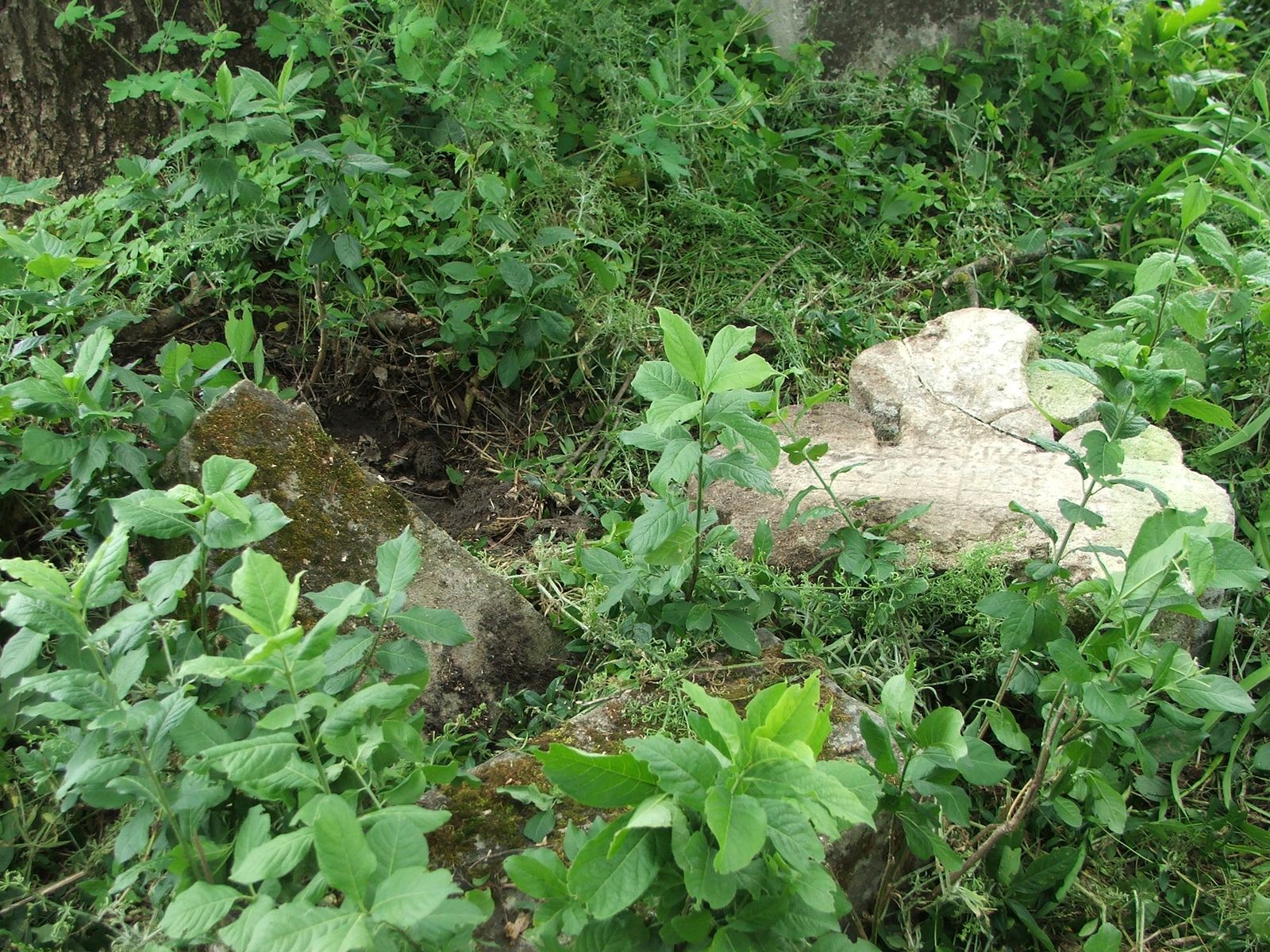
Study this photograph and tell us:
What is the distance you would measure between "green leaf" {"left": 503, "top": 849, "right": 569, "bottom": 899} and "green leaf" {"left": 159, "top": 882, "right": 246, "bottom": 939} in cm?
38

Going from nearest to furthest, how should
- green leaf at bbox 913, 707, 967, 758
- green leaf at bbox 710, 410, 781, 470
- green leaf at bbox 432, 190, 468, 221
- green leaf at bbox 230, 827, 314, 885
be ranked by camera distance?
green leaf at bbox 230, 827, 314, 885
green leaf at bbox 913, 707, 967, 758
green leaf at bbox 710, 410, 781, 470
green leaf at bbox 432, 190, 468, 221

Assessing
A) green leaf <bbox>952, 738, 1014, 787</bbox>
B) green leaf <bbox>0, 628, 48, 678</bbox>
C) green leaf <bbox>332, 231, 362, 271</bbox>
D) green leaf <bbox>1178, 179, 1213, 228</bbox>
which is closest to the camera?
green leaf <bbox>0, 628, 48, 678</bbox>

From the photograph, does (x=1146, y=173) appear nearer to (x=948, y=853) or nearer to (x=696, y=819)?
(x=948, y=853)

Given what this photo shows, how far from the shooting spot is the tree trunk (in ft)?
10.7

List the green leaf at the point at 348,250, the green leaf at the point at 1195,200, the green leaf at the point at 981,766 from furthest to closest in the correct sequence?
the green leaf at the point at 348,250 < the green leaf at the point at 1195,200 < the green leaf at the point at 981,766

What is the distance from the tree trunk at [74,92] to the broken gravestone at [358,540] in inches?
65.0

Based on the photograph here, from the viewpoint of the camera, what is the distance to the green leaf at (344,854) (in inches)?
49.1

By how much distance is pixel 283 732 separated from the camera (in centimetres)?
143

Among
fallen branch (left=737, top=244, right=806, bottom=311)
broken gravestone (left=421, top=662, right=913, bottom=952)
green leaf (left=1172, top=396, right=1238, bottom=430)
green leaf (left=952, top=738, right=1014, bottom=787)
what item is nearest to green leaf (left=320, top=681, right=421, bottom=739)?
broken gravestone (left=421, top=662, right=913, bottom=952)

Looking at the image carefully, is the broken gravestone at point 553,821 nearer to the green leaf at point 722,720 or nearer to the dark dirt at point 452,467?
the green leaf at point 722,720

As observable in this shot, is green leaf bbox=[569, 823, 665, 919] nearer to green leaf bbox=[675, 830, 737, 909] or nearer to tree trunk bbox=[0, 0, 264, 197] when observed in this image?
green leaf bbox=[675, 830, 737, 909]

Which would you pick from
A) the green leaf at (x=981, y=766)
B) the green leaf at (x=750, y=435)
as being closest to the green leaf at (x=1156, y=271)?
the green leaf at (x=750, y=435)

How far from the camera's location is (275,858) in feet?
4.37

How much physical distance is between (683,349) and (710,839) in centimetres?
92
